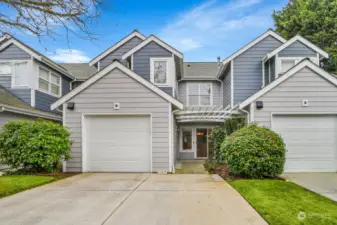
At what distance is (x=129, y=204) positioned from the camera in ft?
17.5

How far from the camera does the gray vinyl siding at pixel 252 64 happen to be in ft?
44.5

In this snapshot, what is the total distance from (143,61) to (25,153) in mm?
7187

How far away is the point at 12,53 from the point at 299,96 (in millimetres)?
14032

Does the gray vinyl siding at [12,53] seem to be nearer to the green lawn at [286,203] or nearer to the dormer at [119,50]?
the dormer at [119,50]

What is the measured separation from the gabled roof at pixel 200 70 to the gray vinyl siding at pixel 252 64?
3082 millimetres

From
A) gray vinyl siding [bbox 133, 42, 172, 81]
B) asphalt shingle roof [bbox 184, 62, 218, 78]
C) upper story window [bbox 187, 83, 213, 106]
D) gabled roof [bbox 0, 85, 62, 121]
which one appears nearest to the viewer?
gabled roof [bbox 0, 85, 62, 121]

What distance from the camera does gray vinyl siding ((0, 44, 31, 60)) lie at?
13.0 m

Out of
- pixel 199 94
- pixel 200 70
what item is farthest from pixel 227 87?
pixel 200 70

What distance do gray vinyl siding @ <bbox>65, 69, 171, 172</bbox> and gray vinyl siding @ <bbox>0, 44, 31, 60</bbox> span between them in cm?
533

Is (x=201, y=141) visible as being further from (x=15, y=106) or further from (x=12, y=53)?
(x=12, y=53)

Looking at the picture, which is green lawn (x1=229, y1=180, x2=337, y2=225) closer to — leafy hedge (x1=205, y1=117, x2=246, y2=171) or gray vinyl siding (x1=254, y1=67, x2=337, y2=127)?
gray vinyl siding (x1=254, y1=67, x2=337, y2=127)

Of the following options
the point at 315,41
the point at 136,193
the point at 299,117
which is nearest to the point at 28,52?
the point at 136,193

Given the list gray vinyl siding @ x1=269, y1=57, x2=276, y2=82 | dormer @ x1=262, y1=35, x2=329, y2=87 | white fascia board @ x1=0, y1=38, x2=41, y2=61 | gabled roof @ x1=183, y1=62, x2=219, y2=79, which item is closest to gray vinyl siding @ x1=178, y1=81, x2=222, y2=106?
gabled roof @ x1=183, y1=62, x2=219, y2=79

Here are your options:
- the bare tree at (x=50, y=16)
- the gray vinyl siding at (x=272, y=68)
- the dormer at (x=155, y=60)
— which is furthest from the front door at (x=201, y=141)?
the bare tree at (x=50, y=16)
